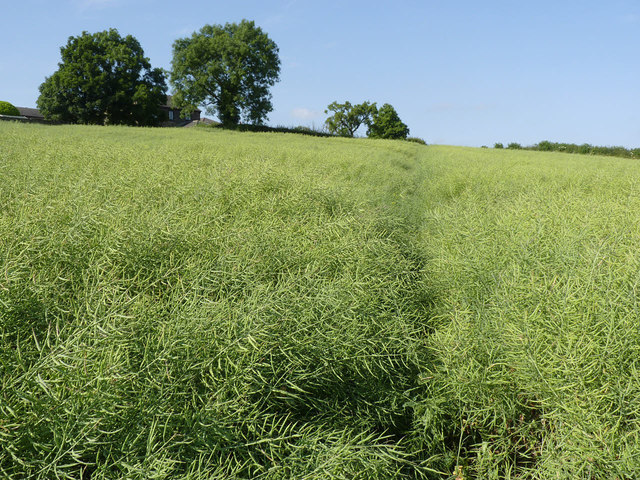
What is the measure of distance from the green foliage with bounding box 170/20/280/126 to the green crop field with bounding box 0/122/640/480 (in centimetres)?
3920

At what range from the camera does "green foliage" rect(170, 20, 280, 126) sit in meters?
40.0

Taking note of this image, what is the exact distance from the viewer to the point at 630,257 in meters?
2.79

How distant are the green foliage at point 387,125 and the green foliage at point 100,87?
3542 cm

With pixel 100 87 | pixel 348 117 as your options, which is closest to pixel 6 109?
pixel 100 87

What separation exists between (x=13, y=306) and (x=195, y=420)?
96 cm

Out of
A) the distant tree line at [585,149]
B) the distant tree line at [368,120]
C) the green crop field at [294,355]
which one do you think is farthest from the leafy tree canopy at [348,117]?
the green crop field at [294,355]

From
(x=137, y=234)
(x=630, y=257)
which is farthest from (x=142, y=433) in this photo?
(x=630, y=257)

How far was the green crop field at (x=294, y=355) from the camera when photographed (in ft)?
5.52

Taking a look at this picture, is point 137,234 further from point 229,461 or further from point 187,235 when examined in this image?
point 229,461

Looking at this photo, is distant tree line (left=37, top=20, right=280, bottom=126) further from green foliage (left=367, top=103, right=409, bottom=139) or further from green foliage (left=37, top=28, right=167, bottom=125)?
green foliage (left=367, top=103, right=409, bottom=139)

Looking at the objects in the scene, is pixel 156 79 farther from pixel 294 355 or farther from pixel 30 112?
pixel 294 355

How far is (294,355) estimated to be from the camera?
2.15 metres

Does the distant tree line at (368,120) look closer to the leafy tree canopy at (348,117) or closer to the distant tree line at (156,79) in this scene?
the leafy tree canopy at (348,117)

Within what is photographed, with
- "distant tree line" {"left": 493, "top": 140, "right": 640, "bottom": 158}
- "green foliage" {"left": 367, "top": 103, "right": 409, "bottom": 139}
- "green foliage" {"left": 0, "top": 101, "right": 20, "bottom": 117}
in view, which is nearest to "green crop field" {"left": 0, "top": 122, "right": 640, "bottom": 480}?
"distant tree line" {"left": 493, "top": 140, "right": 640, "bottom": 158}
